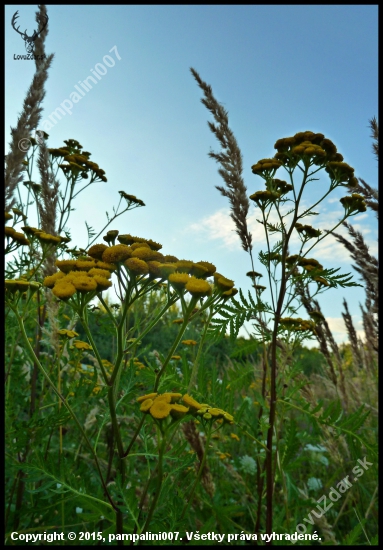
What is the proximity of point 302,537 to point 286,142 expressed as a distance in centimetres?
191

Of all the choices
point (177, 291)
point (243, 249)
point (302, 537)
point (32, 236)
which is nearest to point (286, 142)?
point (243, 249)

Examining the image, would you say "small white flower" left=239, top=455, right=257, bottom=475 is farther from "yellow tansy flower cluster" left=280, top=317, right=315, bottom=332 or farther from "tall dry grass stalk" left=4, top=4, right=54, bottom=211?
"tall dry grass stalk" left=4, top=4, right=54, bottom=211

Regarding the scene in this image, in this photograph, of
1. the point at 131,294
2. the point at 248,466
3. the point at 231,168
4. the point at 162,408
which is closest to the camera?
the point at 162,408

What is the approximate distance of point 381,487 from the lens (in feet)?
4.98

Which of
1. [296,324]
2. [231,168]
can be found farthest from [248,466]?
[231,168]

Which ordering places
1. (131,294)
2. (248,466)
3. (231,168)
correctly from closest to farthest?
(131,294) → (231,168) → (248,466)

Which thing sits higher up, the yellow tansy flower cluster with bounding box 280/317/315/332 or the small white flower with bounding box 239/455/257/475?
the yellow tansy flower cluster with bounding box 280/317/315/332

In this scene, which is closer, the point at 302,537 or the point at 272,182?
the point at 302,537

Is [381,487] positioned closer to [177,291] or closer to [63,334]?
[177,291]

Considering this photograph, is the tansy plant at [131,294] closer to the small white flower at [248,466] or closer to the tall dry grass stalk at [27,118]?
the tall dry grass stalk at [27,118]

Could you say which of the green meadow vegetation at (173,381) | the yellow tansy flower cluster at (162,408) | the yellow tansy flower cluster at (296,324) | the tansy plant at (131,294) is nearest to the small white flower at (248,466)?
the green meadow vegetation at (173,381)

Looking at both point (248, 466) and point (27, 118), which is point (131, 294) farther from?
point (248, 466)

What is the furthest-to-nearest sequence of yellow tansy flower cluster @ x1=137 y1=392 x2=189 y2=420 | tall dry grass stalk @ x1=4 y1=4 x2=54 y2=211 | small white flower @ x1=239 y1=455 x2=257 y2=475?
1. small white flower @ x1=239 y1=455 x2=257 y2=475
2. tall dry grass stalk @ x1=4 y1=4 x2=54 y2=211
3. yellow tansy flower cluster @ x1=137 y1=392 x2=189 y2=420

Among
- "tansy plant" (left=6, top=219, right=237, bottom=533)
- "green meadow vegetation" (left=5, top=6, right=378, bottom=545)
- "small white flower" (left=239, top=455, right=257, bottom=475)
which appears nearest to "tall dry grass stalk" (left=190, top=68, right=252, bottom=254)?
"green meadow vegetation" (left=5, top=6, right=378, bottom=545)
